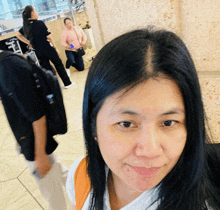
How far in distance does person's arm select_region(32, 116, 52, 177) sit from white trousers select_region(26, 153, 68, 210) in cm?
4

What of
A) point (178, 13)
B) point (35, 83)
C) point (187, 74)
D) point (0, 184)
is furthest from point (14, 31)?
point (187, 74)

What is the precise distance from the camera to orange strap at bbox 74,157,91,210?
87 centimetres

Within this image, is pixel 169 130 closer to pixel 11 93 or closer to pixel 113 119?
pixel 113 119

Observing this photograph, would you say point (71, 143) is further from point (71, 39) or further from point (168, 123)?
point (71, 39)

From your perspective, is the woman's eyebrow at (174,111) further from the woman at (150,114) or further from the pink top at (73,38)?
the pink top at (73,38)

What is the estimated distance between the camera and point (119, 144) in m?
0.60

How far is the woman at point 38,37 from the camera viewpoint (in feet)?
11.0

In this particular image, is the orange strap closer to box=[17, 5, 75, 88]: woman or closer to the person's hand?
the person's hand

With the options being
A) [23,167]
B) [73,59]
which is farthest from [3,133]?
[73,59]

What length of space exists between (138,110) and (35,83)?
87 centimetres

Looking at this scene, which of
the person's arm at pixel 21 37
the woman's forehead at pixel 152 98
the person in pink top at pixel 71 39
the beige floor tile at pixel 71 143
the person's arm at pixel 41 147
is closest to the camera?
the woman's forehead at pixel 152 98

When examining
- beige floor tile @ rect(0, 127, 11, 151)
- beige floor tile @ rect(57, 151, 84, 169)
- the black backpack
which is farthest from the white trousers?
beige floor tile @ rect(0, 127, 11, 151)

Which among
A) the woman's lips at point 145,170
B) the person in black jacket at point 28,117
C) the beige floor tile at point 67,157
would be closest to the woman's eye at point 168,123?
the woman's lips at point 145,170

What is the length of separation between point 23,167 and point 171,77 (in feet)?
7.91
